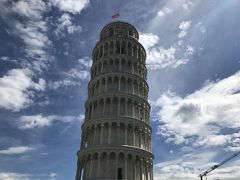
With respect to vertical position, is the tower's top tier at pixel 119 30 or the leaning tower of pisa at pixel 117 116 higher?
the tower's top tier at pixel 119 30

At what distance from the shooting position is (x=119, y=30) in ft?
156

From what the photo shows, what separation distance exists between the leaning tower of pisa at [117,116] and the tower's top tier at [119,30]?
0.68 feet

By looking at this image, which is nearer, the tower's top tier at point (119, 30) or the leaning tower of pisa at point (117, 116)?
the leaning tower of pisa at point (117, 116)

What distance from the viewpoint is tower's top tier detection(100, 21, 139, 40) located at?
4720cm

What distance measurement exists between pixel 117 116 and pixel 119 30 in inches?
774

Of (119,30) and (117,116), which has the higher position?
(119,30)

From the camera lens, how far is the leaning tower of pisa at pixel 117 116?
3272 cm

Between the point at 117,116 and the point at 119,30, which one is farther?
the point at 119,30

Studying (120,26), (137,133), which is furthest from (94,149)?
(120,26)

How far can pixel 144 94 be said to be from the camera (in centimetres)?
4184

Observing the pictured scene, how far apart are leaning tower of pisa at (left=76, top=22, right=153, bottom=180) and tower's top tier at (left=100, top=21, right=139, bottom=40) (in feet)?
0.68

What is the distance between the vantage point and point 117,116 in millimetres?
35438

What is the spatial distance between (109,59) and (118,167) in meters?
18.6

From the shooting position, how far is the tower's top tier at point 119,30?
155ft
